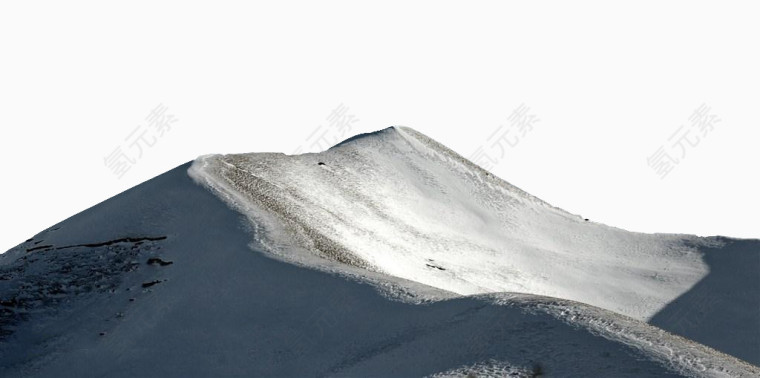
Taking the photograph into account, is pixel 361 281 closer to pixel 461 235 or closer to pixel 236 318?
pixel 236 318

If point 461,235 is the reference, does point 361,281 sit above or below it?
below

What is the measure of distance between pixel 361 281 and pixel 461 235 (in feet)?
42.1

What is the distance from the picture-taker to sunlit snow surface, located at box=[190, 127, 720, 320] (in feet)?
87.2

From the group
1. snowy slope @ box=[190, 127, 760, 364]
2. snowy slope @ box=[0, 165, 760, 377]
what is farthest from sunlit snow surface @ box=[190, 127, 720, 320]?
snowy slope @ box=[0, 165, 760, 377]

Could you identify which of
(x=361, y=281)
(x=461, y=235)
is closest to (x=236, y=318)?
(x=361, y=281)

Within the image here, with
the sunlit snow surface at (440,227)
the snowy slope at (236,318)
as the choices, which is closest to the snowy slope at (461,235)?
the sunlit snow surface at (440,227)

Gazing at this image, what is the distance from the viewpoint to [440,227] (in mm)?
32031

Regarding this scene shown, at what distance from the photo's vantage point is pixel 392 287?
752 inches

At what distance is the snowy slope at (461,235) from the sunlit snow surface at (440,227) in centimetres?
5

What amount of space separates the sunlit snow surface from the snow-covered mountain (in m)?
0.08

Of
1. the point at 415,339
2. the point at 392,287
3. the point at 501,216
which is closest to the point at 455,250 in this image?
the point at 501,216

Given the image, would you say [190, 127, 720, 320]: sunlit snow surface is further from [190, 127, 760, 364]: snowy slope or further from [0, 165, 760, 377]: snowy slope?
[0, 165, 760, 377]: snowy slope

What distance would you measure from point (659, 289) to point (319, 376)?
1745cm

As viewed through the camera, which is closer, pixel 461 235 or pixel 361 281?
pixel 361 281
